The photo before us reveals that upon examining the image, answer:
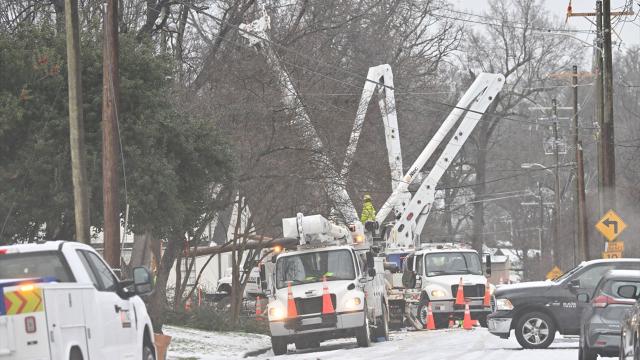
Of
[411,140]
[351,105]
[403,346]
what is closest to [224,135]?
[403,346]

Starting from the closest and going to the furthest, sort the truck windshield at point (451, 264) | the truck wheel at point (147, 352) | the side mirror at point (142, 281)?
the side mirror at point (142, 281) → the truck wheel at point (147, 352) → the truck windshield at point (451, 264)

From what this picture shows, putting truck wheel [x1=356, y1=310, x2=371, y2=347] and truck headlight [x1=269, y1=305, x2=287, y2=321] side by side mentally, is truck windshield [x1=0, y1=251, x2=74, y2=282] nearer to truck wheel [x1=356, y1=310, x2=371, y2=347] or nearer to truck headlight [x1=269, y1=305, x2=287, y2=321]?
truck headlight [x1=269, y1=305, x2=287, y2=321]

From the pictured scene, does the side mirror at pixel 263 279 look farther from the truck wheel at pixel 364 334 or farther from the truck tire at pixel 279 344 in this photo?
the truck wheel at pixel 364 334

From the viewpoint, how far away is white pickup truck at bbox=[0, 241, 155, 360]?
35.2ft

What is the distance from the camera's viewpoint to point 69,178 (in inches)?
963

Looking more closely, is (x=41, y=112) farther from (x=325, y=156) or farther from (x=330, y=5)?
(x=330, y=5)

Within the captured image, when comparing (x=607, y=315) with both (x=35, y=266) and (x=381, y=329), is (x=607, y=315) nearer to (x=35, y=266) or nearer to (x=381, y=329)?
(x=35, y=266)

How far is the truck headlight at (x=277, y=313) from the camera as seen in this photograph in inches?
1063

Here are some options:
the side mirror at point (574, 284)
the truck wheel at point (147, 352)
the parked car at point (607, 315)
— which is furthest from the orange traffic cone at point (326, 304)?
the truck wheel at point (147, 352)

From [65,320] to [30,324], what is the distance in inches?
21.6

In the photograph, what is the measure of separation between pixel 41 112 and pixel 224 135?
5.34 metres

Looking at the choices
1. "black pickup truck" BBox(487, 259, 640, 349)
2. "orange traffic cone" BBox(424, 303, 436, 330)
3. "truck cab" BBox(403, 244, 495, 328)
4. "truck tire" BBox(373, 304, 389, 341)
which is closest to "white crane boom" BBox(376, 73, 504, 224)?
"truck cab" BBox(403, 244, 495, 328)

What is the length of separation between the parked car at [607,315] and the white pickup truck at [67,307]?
605 centimetres

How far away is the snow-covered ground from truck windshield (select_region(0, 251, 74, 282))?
10476 mm
